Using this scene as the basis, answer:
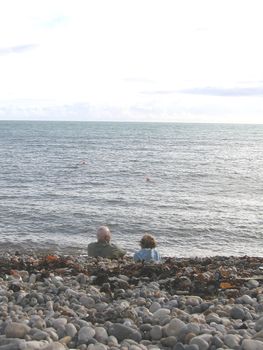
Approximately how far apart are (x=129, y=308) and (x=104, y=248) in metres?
6.12

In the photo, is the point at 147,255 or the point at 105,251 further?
the point at 105,251

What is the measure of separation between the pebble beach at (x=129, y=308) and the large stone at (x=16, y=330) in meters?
0.01

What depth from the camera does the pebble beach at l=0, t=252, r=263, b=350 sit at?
5621 mm

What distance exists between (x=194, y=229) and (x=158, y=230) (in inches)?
61.8

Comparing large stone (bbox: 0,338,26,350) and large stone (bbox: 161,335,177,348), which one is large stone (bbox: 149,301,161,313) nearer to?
large stone (bbox: 161,335,177,348)

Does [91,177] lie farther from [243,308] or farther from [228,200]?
[243,308]

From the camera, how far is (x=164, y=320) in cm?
632

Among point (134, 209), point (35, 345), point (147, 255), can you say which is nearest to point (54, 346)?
point (35, 345)

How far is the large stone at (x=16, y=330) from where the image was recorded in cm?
564

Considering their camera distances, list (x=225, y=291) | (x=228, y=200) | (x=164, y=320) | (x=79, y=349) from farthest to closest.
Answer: (x=228, y=200) → (x=225, y=291) → (x=164, y=320) → (x=79, y=349)

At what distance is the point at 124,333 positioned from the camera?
592 centimetres

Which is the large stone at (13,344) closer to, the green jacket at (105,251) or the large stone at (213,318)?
the large stone at (213,318)

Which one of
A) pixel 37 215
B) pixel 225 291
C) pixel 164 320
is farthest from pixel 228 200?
pixel 164 320

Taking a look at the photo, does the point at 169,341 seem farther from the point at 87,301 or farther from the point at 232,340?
the point at 87,301
